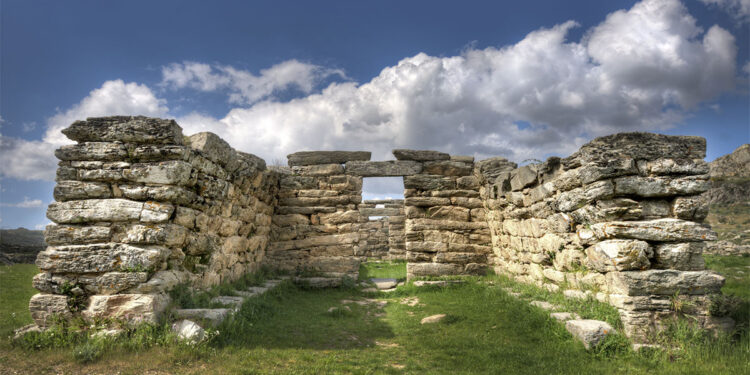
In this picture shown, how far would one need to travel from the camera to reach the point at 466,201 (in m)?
11.1

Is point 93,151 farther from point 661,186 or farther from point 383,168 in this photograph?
Answer: point 661,186

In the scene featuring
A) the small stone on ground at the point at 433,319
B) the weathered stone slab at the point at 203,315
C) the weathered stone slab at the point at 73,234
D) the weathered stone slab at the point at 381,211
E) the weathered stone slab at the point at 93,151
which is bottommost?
the small stone on ground at the point at 433,319

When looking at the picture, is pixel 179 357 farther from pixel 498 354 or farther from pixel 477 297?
pixel 477 297

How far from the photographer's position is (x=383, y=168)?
11062mm

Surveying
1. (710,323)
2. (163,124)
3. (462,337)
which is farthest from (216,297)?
(710,323)

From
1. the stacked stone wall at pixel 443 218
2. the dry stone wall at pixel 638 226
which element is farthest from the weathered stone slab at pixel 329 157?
the dry stone wall at pixel 638 226

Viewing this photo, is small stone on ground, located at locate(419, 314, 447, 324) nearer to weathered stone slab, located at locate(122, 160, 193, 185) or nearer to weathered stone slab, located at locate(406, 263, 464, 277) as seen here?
weathered stone slab, located at locate(406, 263, 464, 277)

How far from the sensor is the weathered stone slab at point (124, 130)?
18.0 ft

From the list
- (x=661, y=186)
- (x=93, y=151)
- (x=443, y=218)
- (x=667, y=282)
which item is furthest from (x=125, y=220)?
(x=443, y=218)

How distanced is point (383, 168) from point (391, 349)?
Answer: 6263 mm

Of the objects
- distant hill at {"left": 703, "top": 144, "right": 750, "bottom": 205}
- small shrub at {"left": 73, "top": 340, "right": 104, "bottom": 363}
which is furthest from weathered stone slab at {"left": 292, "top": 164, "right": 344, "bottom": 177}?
distant hill at {"left": 703, "top": 144, "right": 750, "bottom": 205}

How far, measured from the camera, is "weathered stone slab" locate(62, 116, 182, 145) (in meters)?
5.50

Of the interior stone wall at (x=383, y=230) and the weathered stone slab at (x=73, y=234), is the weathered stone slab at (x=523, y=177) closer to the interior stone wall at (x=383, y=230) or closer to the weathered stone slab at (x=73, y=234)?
the weathered stone slab at (x=73, y=234)

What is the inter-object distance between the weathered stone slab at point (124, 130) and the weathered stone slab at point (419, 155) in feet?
21.6
